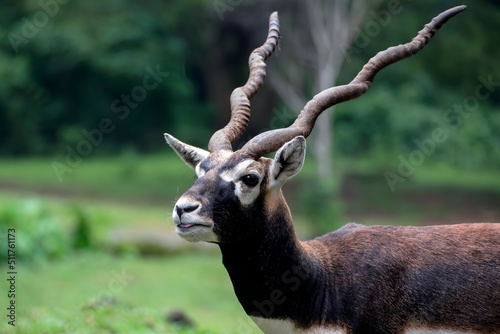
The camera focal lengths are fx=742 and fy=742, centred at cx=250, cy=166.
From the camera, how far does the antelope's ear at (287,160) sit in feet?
12.7

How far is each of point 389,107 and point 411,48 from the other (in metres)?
15.1

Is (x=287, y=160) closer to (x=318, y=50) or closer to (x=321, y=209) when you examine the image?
(x=321, y=209)

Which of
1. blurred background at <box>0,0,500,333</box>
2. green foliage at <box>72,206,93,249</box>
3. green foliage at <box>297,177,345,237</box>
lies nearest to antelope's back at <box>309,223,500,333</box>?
blurred background at <box>0,0,500,333</box>

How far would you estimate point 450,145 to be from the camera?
717 inches

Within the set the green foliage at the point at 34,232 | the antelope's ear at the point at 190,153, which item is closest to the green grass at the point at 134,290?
the green foliage at the point at 34,232

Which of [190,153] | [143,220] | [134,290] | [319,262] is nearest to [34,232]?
[134,290]

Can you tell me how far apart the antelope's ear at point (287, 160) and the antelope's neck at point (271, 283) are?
0.29 m

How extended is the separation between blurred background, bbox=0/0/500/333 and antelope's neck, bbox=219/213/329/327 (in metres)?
5.46

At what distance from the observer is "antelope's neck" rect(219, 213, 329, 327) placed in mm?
3982

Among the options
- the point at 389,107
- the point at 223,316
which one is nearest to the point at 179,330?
the point at 223,316

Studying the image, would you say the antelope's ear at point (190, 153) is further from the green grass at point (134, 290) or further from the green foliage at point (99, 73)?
the green foliage at point (99, 73)

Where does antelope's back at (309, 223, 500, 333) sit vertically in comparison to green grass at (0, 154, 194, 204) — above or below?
below

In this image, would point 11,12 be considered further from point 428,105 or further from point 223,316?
point 223,316

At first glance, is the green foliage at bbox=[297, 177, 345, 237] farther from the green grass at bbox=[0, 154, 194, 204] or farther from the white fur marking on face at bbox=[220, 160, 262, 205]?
the white fur marking on face at bbox=[220, 160, 262, 205]
